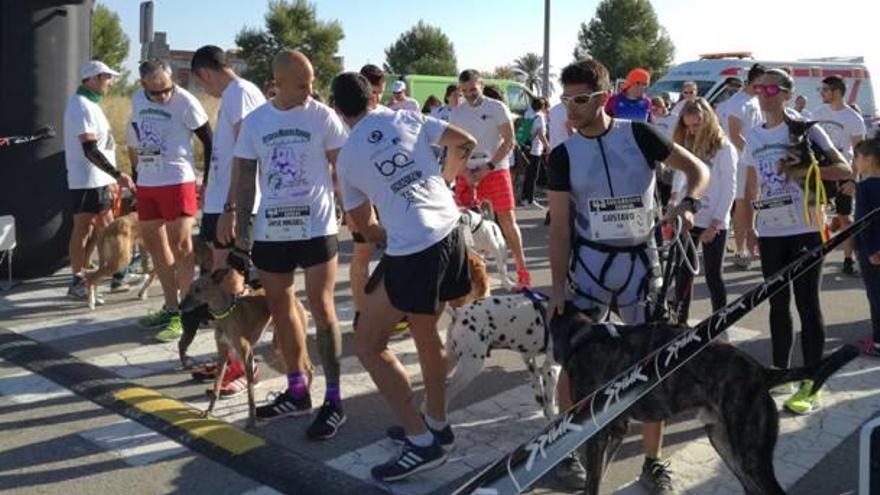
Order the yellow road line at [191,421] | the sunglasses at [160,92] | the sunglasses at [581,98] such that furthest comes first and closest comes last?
the sunglasses at [160,92], the yellow road line at [191,421], the sunglasses at [581,98]

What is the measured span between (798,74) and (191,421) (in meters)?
20.7

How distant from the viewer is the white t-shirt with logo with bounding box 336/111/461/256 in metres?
3.88

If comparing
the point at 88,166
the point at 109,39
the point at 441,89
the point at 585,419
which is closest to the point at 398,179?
the point at 585,419

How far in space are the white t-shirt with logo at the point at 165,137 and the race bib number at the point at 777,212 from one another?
410cm

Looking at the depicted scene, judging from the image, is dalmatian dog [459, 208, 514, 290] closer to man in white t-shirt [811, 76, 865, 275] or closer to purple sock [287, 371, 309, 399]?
purple sock [287, 371, 309, 399]

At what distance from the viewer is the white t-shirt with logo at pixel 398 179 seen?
3883mm

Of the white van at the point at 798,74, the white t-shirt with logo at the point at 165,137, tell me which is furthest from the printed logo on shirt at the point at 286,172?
the white van at the point at 798,74

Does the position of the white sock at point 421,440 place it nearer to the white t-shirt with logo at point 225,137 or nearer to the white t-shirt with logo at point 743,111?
the white t-shirt with logo at point 225,137

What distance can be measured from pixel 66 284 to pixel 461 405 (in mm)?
4992

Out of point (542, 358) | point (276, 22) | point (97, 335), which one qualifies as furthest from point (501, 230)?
point (276, 22)

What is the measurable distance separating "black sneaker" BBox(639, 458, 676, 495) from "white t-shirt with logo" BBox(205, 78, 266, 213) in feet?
9.83

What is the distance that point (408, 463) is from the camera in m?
3.99

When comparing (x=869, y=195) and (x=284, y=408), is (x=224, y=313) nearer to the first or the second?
(x=284, y=408)

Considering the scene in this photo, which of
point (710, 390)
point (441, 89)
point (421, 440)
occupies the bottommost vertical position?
point (421, 440)
